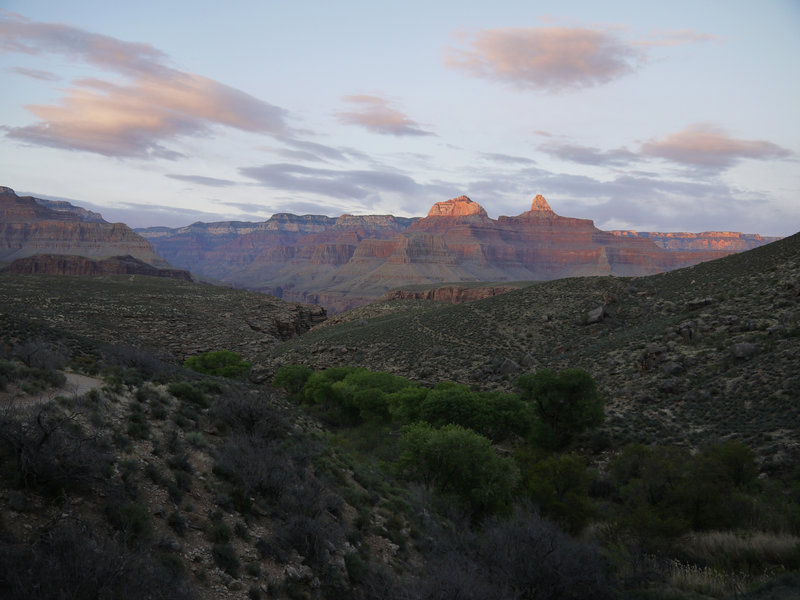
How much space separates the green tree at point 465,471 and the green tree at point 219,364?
29.8 meters

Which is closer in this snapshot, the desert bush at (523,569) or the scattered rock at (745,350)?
the desert bush at (523,569)

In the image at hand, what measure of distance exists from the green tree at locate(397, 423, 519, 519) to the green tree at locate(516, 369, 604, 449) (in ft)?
31.5

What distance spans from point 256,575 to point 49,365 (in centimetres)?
1052

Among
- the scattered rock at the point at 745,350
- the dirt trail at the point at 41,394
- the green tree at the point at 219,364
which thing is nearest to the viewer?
the dirt trail at the point at 41,394

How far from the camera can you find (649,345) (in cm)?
3625

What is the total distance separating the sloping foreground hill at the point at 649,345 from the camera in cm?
2680

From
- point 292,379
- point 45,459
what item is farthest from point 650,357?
point 45,459

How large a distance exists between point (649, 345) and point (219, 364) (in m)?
39.7

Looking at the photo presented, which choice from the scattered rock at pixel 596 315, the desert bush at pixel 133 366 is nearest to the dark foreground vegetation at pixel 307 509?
the desert bush at pixel 133 366

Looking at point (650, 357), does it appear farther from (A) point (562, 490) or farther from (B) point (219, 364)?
(B) point (219, 364)

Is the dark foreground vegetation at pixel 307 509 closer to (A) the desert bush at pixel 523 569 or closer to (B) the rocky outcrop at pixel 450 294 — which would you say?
(A) the desert bush at pixel 523 569

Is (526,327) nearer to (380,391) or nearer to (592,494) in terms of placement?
(380,391)

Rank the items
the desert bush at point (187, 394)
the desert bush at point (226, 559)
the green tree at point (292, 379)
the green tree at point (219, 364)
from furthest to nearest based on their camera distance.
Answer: the green tree at point (219, 364) < the green tree at point (292, 379) < the desert bush at point (187, 394) < the desert bush at point (226, 559)

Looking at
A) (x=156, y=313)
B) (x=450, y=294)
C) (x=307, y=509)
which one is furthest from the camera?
(x=450, y=294)
